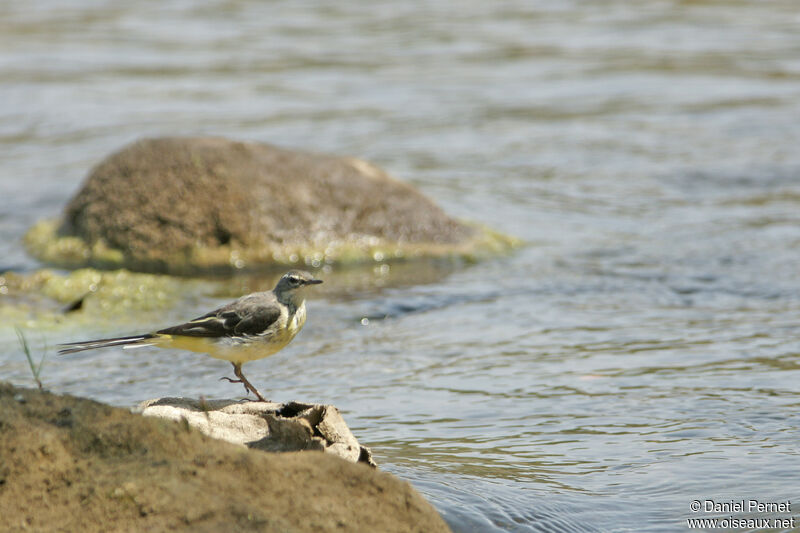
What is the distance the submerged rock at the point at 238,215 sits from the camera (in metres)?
9.55

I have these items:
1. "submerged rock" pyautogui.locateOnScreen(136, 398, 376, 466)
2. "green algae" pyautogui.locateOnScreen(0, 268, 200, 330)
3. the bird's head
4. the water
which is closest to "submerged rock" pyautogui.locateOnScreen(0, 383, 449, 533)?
"submerged rock" pyautogui.locateOnScreen(136, 398, 376, 466)

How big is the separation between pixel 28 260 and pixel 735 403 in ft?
22.0

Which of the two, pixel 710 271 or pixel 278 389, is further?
pixel 710 271

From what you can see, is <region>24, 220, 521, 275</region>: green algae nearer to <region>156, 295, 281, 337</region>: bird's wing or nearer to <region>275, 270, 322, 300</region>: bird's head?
<region>275, 270, 322, 300</region>: bird's head

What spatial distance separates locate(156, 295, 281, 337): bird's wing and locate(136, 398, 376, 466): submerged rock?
122 centimetres

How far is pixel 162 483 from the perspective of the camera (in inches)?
128

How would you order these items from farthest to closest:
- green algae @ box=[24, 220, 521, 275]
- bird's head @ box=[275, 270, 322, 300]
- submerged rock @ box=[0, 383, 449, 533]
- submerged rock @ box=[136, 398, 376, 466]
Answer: green algae @ box=[24, 220, 521, 275] < bird's head @ box=[275, 270, 322, 300] < submerged rock @ box=[136, 398, 376, 466] < submerged rock @ box=[0, 383, 449, 533]

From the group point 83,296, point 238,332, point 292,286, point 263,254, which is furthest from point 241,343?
point 263,254

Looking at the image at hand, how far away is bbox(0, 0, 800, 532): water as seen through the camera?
5277 mm

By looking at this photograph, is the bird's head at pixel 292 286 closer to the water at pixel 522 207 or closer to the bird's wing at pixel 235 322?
the bird's wing at pixel 235 322

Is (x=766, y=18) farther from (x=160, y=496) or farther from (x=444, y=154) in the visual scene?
(x=160, y=496)

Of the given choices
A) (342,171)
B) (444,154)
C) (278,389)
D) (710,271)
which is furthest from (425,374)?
(444,154)

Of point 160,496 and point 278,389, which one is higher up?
point 160,496

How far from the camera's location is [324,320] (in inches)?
315
